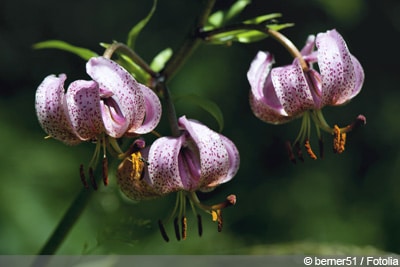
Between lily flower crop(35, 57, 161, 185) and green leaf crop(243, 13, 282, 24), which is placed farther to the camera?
green leaf crop(243, 13, 282, 24)

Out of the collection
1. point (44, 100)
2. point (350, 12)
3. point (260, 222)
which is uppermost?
point (44, 100)

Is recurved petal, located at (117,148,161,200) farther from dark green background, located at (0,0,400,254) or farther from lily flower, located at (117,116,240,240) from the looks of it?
dark green background, located at (0,0,400,254)

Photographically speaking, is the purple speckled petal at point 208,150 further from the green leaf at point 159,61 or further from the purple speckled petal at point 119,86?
the green leaf at point 159,61

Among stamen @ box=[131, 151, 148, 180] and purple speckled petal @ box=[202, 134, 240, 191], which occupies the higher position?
stamen @ box=[131, 151, 148, 180]

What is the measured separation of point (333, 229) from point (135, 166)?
1576mm

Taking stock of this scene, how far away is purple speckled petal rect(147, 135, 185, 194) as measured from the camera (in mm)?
1179

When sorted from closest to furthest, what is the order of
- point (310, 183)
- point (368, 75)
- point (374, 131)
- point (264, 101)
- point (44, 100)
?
point (44, 100) → point (264, 101) → point (310, 183) → point (374, 131) → point (368, 75)

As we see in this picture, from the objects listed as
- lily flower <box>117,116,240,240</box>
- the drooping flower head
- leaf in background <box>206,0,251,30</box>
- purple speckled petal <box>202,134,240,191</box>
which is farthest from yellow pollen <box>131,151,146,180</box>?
leaf in background <box>206,0,251,30</box>

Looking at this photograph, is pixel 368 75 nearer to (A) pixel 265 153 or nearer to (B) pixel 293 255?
(A) pixel 265 153

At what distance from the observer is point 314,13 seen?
3316mm

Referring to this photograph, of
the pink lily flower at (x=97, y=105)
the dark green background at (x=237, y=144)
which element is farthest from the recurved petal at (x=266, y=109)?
the dark green background at (x=237, y=144)

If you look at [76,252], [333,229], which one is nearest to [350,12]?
[333,229]

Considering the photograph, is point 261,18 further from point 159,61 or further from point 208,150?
point 208,150

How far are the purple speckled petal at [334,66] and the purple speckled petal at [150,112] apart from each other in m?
0.26
